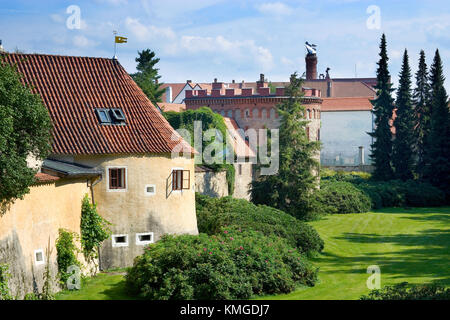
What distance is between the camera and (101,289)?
88.3 ft

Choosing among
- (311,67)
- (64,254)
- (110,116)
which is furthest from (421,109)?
(64,254)

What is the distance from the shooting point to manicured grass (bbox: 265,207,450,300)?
30.0 meters

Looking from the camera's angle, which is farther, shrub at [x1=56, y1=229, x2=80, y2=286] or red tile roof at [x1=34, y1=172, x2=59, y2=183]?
shrub at [x1=56, y1=229, x2=80, y2=286]

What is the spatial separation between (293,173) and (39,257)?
31833mm

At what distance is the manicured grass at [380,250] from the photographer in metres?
30.0

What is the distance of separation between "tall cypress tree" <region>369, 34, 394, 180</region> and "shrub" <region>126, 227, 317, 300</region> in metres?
50.4

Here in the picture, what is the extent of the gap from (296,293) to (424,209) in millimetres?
43566

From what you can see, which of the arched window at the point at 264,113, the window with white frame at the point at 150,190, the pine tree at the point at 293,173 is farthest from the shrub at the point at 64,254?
the arched window at the point at 264,113

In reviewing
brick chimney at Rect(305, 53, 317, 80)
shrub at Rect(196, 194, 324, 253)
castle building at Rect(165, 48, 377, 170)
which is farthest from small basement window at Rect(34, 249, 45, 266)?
brick chimney at Rect(305, 53, 317, 80)

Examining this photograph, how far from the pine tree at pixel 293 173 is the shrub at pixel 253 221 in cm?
1327

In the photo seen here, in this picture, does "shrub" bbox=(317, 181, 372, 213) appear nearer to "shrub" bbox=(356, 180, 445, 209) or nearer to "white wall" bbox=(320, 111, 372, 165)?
"shrub" bbox=(356, 180, 445, 209)

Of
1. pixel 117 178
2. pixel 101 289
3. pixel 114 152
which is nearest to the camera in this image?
pixel 101 289

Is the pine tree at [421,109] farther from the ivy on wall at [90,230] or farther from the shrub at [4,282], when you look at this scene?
the shrub at [4,282]

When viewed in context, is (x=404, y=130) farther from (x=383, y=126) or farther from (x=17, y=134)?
(x=17, y=134)
